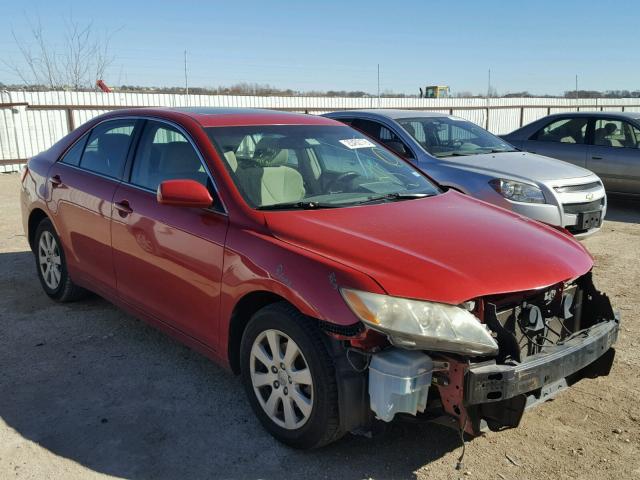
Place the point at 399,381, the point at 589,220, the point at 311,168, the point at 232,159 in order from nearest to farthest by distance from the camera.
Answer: the point at 399,381 → the point at 232,159 → the point at 311,168 → the point at 589,220

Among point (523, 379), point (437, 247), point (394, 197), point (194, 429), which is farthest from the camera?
point (394, 197)

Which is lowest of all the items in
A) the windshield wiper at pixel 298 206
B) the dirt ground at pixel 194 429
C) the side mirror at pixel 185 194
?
the dirt ground at pixel 194 429

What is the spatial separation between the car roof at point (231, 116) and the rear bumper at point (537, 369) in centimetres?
227

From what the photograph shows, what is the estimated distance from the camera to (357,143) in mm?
4379

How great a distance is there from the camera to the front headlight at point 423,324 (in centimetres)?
257

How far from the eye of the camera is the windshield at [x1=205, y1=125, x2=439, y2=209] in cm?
357

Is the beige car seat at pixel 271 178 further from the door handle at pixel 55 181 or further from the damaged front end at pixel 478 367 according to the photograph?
the door handle at pixel 55 181

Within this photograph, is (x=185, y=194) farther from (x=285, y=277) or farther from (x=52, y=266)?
(x=52, y=266)

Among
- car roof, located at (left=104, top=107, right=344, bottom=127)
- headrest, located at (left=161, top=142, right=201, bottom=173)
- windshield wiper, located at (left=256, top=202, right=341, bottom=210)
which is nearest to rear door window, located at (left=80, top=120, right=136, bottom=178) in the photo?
car roof, located at (left=104, top=107, right=344, bottom=127)

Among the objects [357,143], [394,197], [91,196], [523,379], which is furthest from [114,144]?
[523,379]

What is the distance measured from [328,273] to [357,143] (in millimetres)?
1839

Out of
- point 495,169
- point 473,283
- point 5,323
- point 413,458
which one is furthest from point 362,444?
point 495,169

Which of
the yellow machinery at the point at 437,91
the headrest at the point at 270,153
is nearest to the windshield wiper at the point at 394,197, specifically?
the headrest at the point at 270,153

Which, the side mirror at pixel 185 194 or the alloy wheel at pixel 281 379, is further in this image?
the side mirror at pixel 185 194
